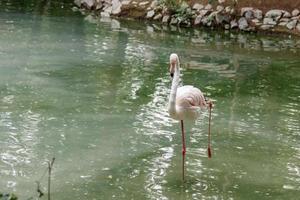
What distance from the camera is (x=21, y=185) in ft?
18.0

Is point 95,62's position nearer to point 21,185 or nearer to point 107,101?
point 107,101

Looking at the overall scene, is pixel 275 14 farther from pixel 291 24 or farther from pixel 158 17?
pixel 158 17

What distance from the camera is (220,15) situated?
1586cm

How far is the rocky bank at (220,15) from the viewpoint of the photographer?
50.8 ft

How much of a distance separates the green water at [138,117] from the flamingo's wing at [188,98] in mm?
695

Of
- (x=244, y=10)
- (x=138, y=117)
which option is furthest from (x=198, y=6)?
(x=138, y=117)

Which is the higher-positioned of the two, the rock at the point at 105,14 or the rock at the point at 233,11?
the rock at the point at 233,11

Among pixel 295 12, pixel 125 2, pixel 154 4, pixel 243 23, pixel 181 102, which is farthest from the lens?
pixel 125 2

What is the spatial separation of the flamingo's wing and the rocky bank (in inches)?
383

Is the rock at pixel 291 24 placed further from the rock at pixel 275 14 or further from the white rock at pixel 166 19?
the white rock at pixel 166 19

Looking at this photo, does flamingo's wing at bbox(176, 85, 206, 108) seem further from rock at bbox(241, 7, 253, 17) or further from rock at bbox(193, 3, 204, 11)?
rock at bbox(193, 3, 204, 11)

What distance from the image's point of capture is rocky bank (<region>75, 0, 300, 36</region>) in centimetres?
1548

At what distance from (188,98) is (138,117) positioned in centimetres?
203

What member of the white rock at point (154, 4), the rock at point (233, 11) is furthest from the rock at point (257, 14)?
the white rock at point (154, 4)
